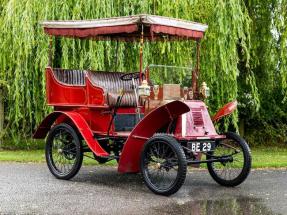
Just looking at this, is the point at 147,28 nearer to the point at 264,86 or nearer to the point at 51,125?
the point at 51,125

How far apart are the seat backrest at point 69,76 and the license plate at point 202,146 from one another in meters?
3.23

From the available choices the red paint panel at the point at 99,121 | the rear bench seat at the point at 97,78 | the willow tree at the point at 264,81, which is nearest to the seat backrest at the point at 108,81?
the rear bench seat at the point at 97,78

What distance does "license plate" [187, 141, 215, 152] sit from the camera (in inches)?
270

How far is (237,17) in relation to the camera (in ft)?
34.5

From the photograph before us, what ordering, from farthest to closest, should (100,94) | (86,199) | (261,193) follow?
(100,94)
(261,193)
(86,199)

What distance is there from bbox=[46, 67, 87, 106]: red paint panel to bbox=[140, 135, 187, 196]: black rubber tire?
1895 mm

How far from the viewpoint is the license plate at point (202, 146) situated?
270 inches

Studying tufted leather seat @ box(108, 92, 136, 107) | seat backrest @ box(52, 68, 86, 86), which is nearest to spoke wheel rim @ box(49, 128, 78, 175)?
tufted leather seat @ box(108, 92, 136, 107)

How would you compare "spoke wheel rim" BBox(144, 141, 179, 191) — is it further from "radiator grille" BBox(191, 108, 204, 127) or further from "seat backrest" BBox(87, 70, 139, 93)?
"seat backrest" BBox(87, 70, 139, 93)

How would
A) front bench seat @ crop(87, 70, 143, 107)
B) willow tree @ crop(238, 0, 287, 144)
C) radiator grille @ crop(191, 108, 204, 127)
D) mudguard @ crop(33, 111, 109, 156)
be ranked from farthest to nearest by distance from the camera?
willow tree @ crop(238, 0, 287, 144) < front bench seat @ crop(87, 70, 143, 107) < mudguard @ crop(33, 111, 109, 156) < radiator grille @ crop(191, 108, 204, 127)

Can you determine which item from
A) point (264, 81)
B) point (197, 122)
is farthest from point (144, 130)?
point (264, 81)

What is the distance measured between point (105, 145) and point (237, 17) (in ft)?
14.6

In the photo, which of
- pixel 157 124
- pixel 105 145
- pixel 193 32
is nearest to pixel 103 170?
pixel 105 145

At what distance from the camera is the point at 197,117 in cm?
722
